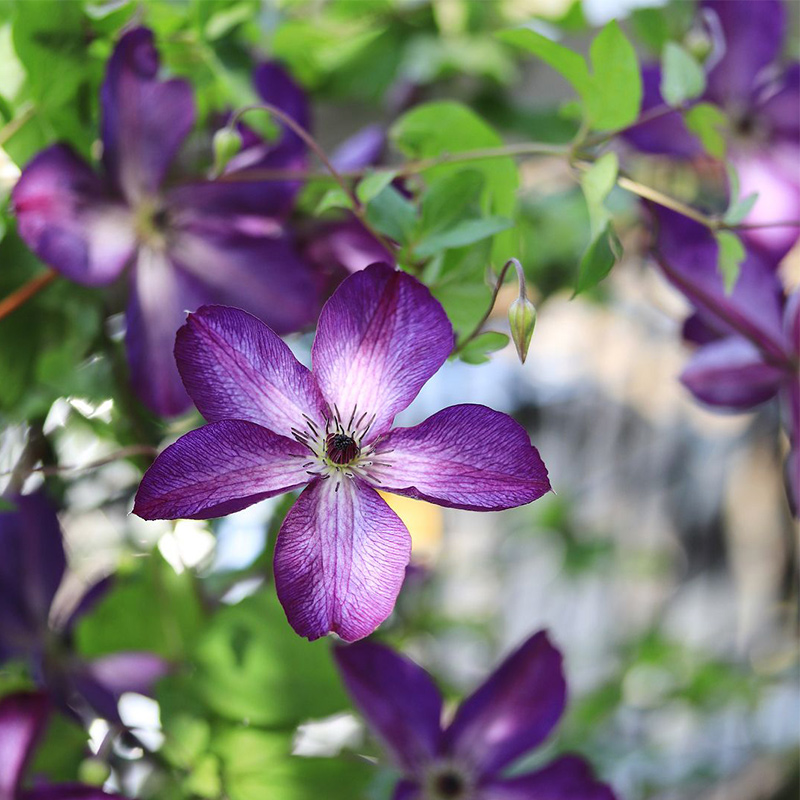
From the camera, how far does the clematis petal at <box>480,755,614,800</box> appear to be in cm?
35

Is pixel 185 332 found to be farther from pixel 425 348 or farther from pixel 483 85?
pixel 483 85

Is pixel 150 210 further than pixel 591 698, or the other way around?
pixel 591 698

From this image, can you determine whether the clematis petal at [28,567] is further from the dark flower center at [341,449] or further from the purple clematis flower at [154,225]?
the dark flower center at [341,449]

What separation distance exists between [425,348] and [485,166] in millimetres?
124

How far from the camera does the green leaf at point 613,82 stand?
1.02ft

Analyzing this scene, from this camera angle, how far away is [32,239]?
13.1 inches

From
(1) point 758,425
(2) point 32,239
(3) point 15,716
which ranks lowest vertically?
(1) point 758,425

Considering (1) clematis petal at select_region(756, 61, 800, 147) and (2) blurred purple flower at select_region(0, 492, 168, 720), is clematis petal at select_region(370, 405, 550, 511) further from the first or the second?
(1) clematis petal at select_region(756, 61, 800, 147)

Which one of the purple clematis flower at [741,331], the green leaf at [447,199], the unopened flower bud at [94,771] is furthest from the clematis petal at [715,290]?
the unopened flower bud at [94,771]

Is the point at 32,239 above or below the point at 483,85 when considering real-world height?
above

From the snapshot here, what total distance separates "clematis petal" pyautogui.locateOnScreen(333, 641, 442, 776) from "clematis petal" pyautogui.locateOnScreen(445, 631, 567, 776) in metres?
0.01

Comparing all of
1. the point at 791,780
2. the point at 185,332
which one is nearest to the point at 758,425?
the point at 791,780

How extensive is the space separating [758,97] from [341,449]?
361 mm

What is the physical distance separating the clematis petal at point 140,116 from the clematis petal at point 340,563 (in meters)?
0.18
